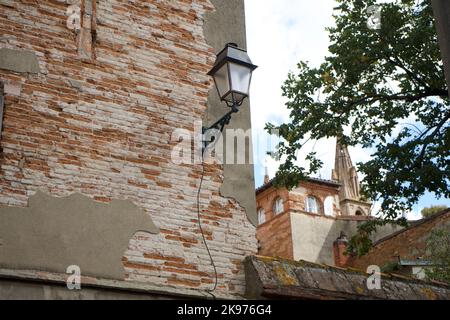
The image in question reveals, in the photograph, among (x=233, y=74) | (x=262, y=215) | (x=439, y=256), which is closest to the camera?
(x=233, y=74)

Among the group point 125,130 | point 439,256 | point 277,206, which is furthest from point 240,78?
point 277,206

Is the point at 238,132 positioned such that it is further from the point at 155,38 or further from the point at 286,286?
the point at 286,286

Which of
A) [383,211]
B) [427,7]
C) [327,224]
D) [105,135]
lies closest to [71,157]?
[105,135]

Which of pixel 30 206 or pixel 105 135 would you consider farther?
pixel 105 135

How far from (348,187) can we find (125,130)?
156 feet

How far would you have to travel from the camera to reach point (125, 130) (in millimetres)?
6816

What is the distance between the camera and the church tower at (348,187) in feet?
160

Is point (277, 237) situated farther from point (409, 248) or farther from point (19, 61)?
point (19, 61)

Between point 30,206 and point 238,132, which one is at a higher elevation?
point 238,132

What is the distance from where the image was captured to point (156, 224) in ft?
21.5

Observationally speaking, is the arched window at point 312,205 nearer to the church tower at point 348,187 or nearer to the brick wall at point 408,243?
the brick wall at point 408,243

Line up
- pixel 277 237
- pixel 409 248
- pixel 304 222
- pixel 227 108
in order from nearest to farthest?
pixel 227 108, pixel 409 248, pixel 277 237, pixel 304 222

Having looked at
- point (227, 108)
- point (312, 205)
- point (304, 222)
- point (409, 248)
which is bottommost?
point (227, 108)
